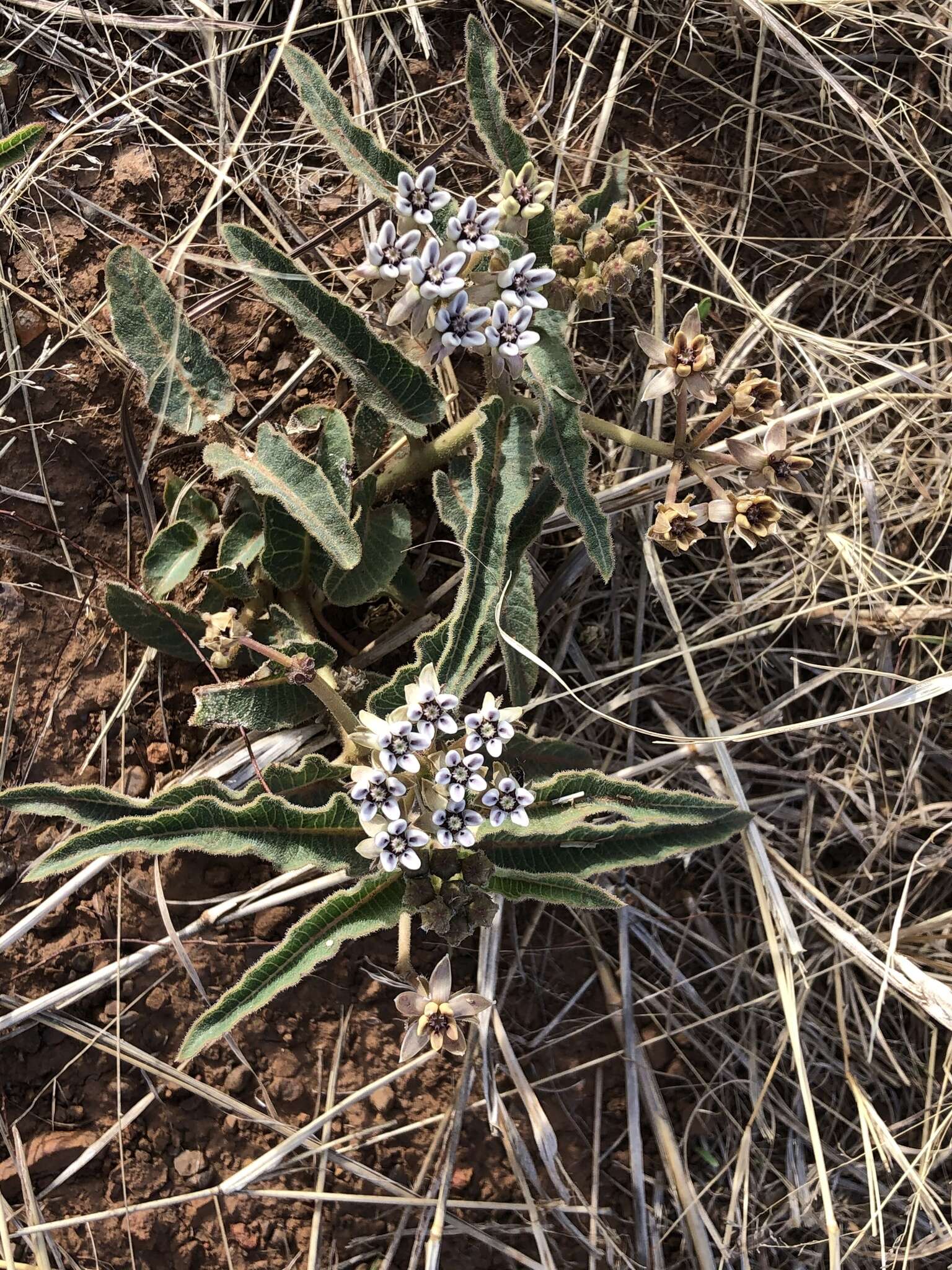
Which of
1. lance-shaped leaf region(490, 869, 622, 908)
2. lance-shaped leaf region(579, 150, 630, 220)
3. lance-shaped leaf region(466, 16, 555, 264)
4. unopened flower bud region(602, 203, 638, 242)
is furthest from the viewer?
lance-shaped leaf region(579, 150, 630, 220)

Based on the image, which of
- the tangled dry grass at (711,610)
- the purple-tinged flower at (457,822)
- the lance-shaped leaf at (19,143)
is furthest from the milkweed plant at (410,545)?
the lance-shaped leaf at (19,143)

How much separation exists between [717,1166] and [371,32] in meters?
3.99

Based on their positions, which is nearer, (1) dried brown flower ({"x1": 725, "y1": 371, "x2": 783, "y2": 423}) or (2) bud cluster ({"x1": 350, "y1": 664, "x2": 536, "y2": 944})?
(2) bud cluster ({"x1": 350, "y1": 664, "x2": 536, "y2": 944})

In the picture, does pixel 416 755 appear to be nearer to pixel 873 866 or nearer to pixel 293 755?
pixel 293 755

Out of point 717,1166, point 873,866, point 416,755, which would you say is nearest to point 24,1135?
point 416,755

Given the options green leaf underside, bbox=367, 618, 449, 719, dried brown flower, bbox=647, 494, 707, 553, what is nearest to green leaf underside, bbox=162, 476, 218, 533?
green leaf underside, bbox=367, 618, 449, 719

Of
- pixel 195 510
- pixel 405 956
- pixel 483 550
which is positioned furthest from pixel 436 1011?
pixel 195 510

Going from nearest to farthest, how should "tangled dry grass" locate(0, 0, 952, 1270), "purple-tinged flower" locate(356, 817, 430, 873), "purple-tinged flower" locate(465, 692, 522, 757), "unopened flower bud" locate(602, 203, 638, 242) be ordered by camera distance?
"purple-tinged flower" locate(356, 817, 430, 873), "purple-tinged flower" locate(465, 692, 522, 757), "unopened flower bud" locate(602, 203, 638, 242), "tangled dry grass" locate(0, 0, 952, 1270)

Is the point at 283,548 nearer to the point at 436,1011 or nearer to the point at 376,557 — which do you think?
the point at 376,557

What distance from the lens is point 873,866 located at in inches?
152

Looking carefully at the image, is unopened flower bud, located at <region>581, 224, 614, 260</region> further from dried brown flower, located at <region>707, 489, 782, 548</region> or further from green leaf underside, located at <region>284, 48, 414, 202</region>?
dried brown flower, located at <region>707, 489, 782, 548</region>

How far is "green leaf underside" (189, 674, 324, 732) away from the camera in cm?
296

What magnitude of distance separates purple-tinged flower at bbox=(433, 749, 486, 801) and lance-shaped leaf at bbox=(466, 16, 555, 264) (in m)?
1.42

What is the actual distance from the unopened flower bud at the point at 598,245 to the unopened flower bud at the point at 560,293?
0.09 metres
